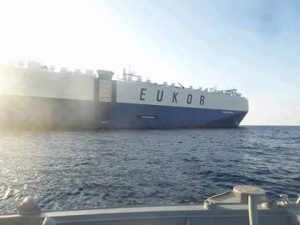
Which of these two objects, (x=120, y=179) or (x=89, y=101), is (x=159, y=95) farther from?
(x=120, y=179)

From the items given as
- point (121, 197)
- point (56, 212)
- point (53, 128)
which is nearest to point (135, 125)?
point (53, 128)

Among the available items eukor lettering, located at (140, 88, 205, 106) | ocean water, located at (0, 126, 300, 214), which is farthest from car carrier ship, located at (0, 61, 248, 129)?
ocean water, located at (0, 126, 300, 214)

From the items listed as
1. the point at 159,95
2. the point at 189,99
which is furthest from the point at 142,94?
the point at 189,99

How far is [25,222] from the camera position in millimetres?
2621

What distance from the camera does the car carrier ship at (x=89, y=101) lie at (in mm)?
35719

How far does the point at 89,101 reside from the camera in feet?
131

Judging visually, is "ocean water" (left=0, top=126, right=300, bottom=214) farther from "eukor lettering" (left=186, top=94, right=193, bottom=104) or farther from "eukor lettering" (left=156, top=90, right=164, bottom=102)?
"eukor lettering" (left=186, top=94, right=193, bottom=104)

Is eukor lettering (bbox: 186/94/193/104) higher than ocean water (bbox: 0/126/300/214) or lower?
higher

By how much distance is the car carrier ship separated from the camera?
35.7m

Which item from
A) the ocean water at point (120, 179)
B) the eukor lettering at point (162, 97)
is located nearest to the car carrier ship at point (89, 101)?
the eukor lettering at point (162, 97)

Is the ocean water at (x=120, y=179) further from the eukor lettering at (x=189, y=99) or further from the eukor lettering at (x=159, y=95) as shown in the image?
the eukor lettering at (x=189, y=99)

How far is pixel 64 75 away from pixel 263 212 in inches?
1564

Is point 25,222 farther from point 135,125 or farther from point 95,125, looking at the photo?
point 135,125

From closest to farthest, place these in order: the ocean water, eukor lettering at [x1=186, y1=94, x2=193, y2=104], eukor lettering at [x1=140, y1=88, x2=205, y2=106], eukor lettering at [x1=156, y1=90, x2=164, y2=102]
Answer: the ocean water < eukor lettering at [x1=140, y1=88, x2=205, y2=106] < eukor lettering at [x1=156, y1=90, x2=164, y2=102] < eukor lettering at [x1=186, y1=94, x2=193, y2=104]
